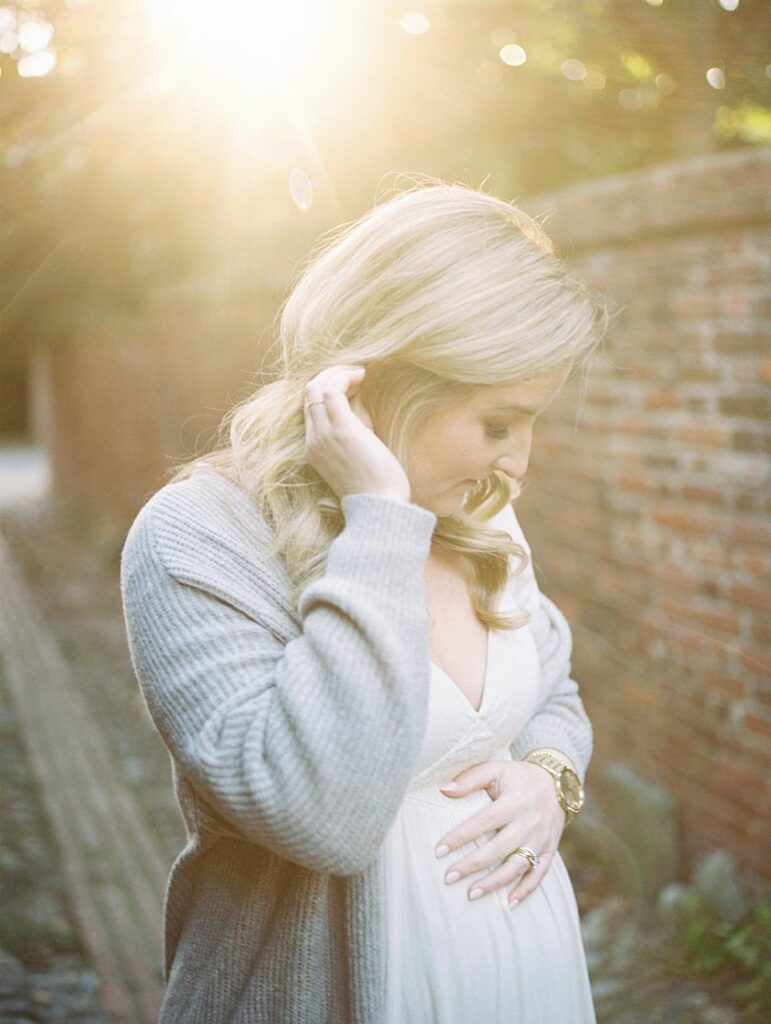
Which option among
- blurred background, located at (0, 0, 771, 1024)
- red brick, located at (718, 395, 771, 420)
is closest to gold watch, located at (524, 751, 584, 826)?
blurred background, located at (0, 0, 771, 1024)

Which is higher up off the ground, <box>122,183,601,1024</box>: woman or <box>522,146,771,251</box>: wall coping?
<box>522,146,771,251</box>: wall coping

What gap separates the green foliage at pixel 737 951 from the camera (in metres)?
3.51

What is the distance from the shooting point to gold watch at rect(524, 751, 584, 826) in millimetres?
2025

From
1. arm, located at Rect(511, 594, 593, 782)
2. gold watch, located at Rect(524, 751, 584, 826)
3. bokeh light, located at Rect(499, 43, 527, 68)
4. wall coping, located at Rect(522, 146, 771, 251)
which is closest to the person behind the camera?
gold watch, located at Rect(524, 751, 584, 826)

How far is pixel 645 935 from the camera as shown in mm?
4113

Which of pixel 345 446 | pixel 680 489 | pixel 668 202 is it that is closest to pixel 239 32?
pixel 668 202

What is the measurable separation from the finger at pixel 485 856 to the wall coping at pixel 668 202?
2.04 metres

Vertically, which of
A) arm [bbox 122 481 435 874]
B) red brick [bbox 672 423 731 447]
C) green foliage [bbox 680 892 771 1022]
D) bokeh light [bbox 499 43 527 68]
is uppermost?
bokeh light [bbox 499 43 527 68]

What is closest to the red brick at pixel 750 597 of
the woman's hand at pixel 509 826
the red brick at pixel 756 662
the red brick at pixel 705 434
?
the red brick at pixel 756 662

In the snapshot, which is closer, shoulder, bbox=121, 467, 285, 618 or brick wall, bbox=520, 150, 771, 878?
shoulder, bbox=121, 467, 285, 618

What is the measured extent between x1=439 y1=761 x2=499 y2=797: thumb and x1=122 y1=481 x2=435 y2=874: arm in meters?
0.32

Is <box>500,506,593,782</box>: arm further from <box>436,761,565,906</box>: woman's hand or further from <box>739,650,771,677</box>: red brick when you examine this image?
<box>739,650,771,677</box>: red brick

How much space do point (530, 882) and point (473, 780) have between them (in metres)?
0.20

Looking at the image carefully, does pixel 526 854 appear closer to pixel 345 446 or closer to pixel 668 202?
pixel 345 446
